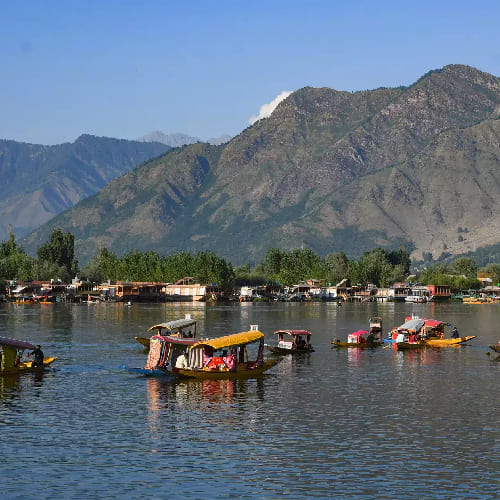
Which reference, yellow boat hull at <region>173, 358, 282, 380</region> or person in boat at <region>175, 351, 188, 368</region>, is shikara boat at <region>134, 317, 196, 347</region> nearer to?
person in boat at <region>175, 351, 188, 368</region>

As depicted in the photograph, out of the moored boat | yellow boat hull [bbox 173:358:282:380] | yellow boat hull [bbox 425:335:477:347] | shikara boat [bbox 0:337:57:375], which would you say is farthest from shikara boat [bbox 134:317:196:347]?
yellow boat hull [bbox 425:335:477:347]

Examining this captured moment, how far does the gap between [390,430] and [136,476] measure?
2059cm

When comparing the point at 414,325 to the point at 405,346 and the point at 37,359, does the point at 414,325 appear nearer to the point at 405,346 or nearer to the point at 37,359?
the point at 405,346

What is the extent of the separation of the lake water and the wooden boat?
1.22 m

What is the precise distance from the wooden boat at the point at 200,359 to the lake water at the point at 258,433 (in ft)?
3.99

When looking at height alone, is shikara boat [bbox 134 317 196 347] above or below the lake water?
above

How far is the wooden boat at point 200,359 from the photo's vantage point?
81625 mm

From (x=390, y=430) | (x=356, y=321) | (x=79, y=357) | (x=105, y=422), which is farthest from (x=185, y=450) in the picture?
(x=356, y=321)

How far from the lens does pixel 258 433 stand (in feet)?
195

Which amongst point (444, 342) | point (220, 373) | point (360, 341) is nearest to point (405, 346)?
point (360, 341)

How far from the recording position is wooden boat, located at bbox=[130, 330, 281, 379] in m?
81.6

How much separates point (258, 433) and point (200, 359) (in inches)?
948

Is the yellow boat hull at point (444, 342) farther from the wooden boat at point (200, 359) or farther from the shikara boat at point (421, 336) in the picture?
the wooden boat at point (200, 359)

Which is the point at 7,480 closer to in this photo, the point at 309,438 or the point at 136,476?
the point at 136,476
